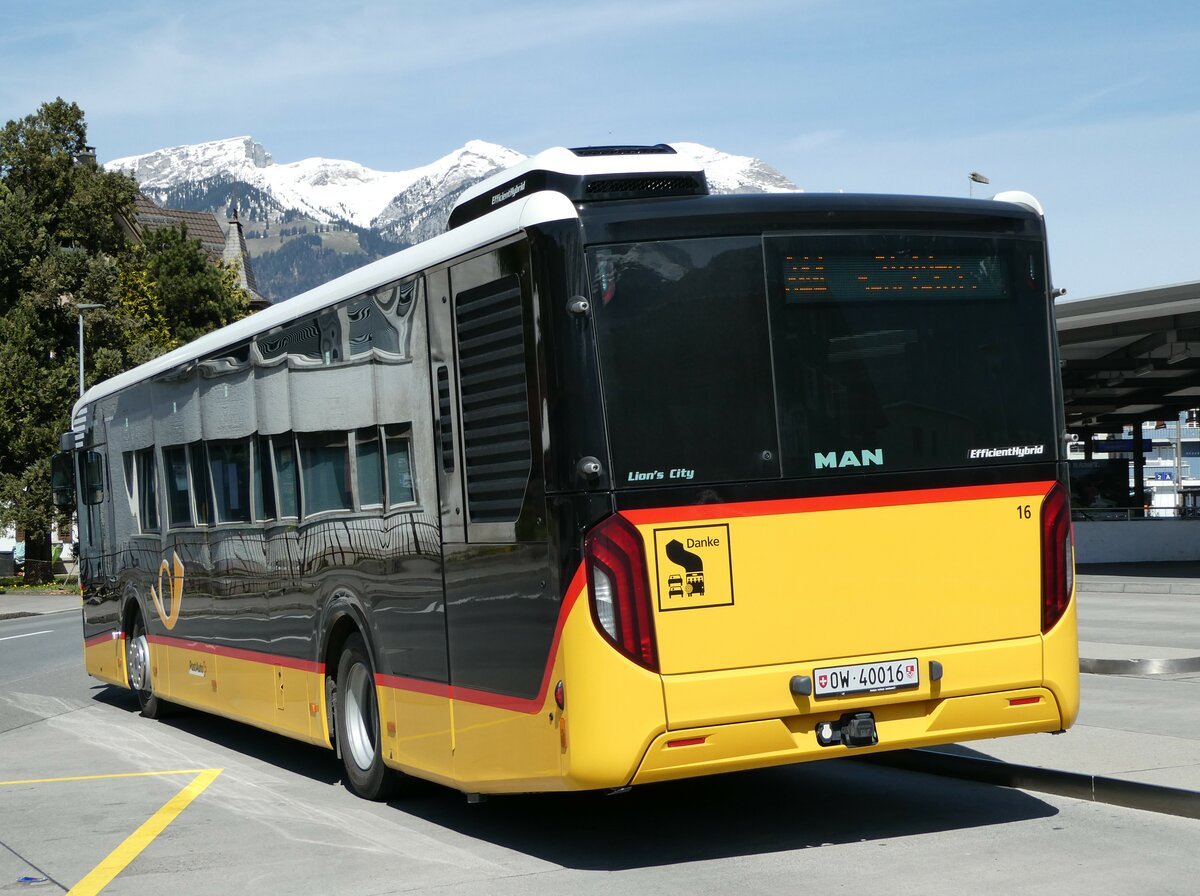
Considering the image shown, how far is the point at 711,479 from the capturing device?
739 centimetres

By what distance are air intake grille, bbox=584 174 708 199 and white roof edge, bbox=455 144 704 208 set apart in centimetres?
3

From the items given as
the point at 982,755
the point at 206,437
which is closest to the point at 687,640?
the point at 982,755

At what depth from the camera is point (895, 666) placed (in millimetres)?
7660

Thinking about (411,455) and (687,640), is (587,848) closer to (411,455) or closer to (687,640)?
(687,640)

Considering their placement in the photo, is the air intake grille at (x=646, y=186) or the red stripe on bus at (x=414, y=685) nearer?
the air intake grille at (x=646, y=186)

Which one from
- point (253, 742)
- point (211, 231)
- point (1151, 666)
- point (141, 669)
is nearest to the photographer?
point (253, 742)

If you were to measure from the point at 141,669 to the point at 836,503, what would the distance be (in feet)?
32.2

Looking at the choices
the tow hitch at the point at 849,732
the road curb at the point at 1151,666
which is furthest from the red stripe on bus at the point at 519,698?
the road curb at the point at 1151,666

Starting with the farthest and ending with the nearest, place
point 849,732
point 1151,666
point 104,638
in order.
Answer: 1. point 104,638
2. point 1151,666
3. point 849,732

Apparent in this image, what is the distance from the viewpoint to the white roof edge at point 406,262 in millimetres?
7434

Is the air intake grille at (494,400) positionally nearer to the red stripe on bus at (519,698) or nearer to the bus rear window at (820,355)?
the bus rear window at (820,355)

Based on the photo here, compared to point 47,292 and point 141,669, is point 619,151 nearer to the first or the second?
point 141,669

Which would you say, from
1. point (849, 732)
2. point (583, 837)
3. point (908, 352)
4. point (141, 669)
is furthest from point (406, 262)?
point (141, 669)

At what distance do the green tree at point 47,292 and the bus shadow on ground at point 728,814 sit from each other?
4288 centimetres
